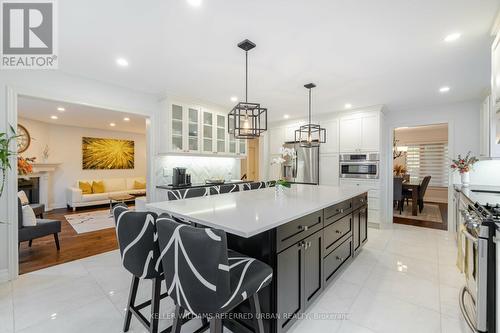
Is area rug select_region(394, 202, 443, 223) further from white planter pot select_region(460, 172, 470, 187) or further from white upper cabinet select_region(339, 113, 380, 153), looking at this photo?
white upper cabinet select_region(339, 113, 380, 153)

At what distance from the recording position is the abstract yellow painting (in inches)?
273

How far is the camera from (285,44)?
229 cm

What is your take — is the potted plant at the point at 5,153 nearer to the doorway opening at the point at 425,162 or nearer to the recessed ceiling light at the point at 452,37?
the recessed ceiling light at the point at 452,37

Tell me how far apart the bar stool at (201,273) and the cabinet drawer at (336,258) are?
1.21 metres

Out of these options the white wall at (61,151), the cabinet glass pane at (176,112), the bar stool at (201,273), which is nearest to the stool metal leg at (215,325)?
the bar stool at (201,273)

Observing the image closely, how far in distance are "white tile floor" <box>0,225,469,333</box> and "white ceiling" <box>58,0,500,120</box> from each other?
8.25ft

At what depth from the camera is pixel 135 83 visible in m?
3.47

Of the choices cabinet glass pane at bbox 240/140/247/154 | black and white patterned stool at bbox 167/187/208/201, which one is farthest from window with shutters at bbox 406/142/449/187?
black and white patterned stool at bbox 167/187/208/201

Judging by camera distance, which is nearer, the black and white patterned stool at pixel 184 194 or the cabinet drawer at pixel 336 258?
the cabinet drawer at pixel 336 258

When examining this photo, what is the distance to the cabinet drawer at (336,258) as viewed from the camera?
2199 millimetres

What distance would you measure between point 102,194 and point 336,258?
6633mm

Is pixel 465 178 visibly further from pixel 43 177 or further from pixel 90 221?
pixel 43 177

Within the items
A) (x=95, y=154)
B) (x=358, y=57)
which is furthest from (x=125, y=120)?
(x=358, y=57)

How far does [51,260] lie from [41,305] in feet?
3.78
